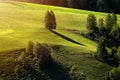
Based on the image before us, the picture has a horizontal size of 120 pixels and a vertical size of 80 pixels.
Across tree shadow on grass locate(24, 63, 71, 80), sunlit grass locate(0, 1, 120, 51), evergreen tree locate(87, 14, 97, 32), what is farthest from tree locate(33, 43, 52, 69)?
evergreen tree locate(87, 14, 97, 32)

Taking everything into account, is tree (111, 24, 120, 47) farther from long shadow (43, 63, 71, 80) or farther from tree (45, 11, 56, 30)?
long shadow (43, 63, 71, 80)

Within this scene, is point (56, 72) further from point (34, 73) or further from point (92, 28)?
point (92, 28)

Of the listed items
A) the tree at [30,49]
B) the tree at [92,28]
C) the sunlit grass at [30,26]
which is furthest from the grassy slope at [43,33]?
the tree at [30,49]

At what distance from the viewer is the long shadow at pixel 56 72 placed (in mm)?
67438

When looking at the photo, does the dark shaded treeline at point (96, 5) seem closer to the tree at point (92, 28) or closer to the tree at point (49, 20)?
the tree at point (92, 28)

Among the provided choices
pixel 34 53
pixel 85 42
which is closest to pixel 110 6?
pixel 85 42

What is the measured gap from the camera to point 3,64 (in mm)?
68500

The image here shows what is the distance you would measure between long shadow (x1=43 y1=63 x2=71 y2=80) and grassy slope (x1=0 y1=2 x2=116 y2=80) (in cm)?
223

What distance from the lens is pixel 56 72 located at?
6862 centimetres

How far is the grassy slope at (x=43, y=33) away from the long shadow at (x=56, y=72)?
2.23m

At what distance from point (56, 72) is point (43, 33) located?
2215 cm

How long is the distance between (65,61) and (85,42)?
21.1m

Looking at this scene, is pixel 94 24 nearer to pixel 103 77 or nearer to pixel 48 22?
pixel 48 22

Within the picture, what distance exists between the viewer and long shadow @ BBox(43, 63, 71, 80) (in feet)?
221
